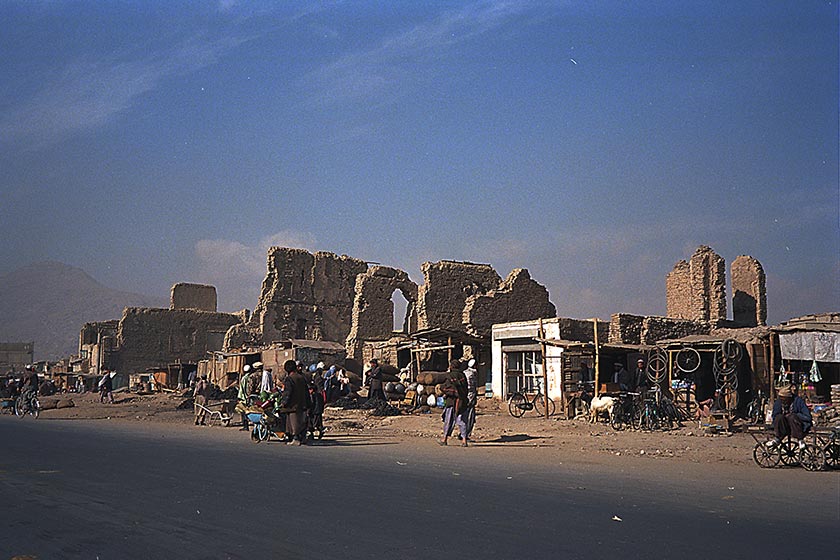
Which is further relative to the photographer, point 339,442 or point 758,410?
point 758,410

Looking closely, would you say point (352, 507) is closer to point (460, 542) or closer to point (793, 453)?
point (460, 542)

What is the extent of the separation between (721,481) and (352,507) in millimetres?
5543

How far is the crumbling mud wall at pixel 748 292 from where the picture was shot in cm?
3725

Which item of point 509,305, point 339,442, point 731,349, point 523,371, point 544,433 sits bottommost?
point 339,442

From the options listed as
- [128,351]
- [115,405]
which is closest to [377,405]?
[115,405]

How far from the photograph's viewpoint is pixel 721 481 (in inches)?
426

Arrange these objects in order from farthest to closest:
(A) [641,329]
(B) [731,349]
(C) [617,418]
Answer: (A) [641,329] < (B) [731,349] < (C) [617,418]

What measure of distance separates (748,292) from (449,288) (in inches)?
552

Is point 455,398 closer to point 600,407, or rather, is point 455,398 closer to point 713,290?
point 600,407

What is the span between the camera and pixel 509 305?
112 feet

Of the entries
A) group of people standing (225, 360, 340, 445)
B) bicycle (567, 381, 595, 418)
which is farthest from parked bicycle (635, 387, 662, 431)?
group of people standing (225, 360, 340, 445)

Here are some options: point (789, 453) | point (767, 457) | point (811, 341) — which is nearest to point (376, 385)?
point (811, 341)

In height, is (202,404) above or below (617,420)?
above

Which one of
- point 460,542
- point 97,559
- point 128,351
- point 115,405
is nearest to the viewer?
point 97,559
